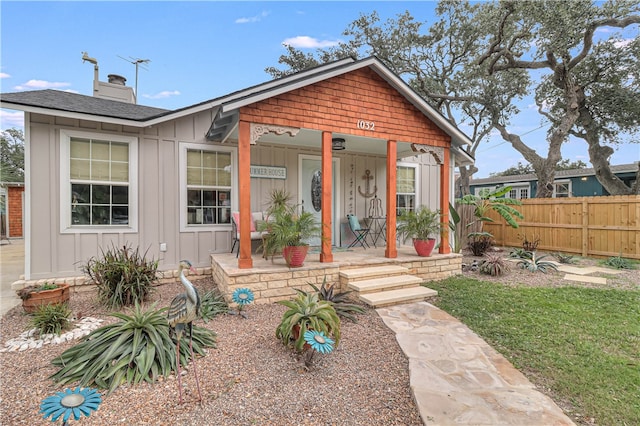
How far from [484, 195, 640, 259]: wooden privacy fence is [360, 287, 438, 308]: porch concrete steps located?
21.5 ft

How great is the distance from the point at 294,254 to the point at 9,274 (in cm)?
617

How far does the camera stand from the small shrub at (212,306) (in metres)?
3.66

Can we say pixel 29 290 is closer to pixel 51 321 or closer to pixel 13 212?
pixel 51 321

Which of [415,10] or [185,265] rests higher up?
[415,10]

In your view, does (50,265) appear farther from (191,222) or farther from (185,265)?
(185,265)

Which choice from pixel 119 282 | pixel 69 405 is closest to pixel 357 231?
pixel 119 282

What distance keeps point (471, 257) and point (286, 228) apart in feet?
19.9

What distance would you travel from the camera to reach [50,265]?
15.3ft

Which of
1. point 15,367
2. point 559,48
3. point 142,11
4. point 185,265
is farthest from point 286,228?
point 559,48

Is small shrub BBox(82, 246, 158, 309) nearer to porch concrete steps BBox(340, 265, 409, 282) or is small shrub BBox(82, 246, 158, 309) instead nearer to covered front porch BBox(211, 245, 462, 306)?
covered front porch BBox(211, 245, 462, 306)

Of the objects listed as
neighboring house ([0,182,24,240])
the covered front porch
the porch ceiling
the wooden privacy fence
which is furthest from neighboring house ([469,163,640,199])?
neighboring house ([0,182,24,240])

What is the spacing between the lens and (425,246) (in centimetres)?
556

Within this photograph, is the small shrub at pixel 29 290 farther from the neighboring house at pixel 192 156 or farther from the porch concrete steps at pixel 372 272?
the porch concrete steps at pixel 372 272

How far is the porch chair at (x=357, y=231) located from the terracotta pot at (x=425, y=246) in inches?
56.8
